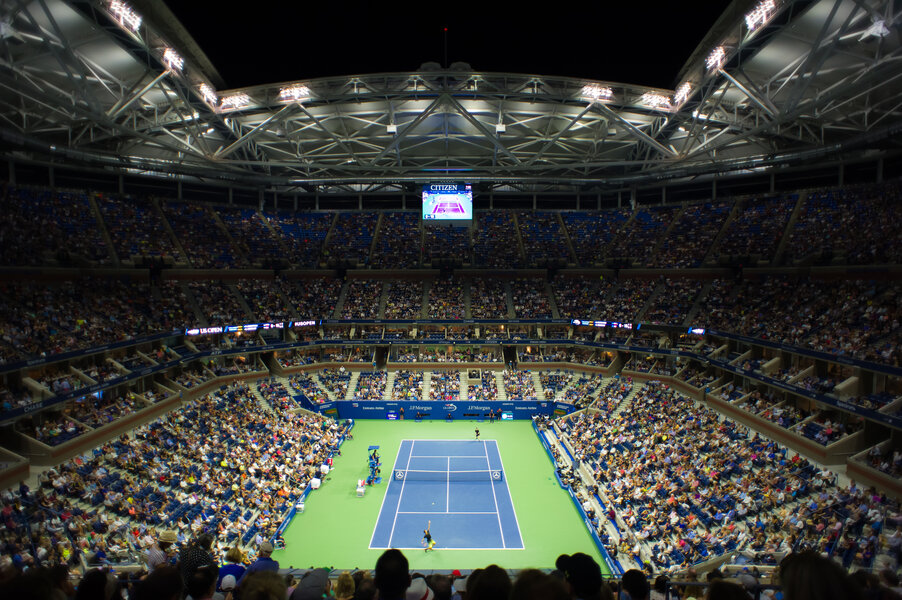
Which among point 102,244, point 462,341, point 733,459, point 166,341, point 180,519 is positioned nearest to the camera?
point 180,519

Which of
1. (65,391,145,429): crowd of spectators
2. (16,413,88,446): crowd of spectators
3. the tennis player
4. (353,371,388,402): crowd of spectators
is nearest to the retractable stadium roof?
(65,391,145,429): crowd of spectators

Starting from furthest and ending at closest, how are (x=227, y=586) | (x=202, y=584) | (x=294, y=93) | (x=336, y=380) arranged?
(x=336, y=380) → (x=294, y=93) → (x=227, y=586) → (x=202, y=584)

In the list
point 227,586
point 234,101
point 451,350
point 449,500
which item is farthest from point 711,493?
point 234,101

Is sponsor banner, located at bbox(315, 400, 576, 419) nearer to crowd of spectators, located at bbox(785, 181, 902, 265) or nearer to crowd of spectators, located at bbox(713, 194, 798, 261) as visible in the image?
crowd of spectators, located at bbox(713, 194, 798, 261)

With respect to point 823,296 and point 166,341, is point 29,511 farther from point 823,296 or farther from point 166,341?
point 823,296

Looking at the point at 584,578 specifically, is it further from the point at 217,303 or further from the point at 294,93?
the point at 217,303

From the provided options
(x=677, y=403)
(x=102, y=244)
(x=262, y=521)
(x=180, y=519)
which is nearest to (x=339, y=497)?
(x=262, y=521)

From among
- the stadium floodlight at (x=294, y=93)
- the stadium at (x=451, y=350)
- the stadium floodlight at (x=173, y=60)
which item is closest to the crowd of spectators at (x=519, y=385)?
the stadium at (x=451, y=350)
